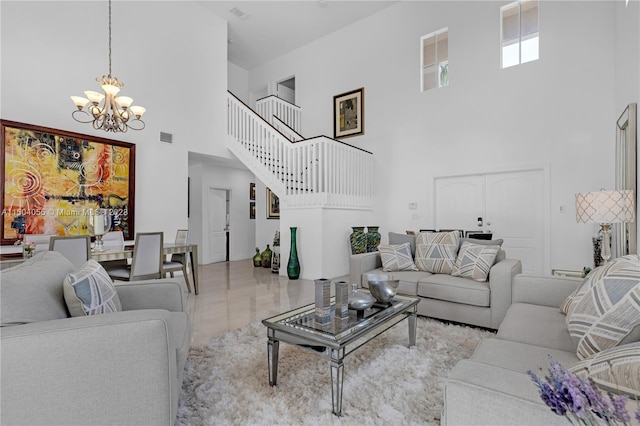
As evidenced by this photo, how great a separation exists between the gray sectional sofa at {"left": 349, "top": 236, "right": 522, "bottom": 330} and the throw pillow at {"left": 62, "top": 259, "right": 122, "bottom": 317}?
2.58 m

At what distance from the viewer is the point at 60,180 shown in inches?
174

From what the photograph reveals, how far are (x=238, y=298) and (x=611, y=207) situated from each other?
396 centimetres

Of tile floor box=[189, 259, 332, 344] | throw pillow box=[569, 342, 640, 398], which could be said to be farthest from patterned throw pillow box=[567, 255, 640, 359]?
tile floor box=[189, 259, 332, 344]

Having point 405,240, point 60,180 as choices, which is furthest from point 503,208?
point 60,180

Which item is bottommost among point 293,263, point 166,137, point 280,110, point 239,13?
point 293,263

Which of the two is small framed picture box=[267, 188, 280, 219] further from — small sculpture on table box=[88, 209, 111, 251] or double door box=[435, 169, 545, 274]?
small sculpture on table box=[88, 209, 111, 251]

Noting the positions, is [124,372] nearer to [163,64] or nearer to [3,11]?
[3,11]

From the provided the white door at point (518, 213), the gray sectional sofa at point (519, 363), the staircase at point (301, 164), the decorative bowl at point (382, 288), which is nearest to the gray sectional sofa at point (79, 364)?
the gray sectional sofa at point (519, 363)

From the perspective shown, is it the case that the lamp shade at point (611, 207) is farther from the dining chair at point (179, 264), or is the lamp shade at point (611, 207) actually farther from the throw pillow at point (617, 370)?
the dining chair at point (179, 264)

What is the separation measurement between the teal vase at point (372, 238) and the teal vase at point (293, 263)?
53.7 inches

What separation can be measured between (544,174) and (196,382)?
210 inches

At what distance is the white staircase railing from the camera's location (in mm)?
7766

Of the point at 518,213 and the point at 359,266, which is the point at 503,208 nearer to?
the point at 518,213

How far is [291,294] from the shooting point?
446 cm
